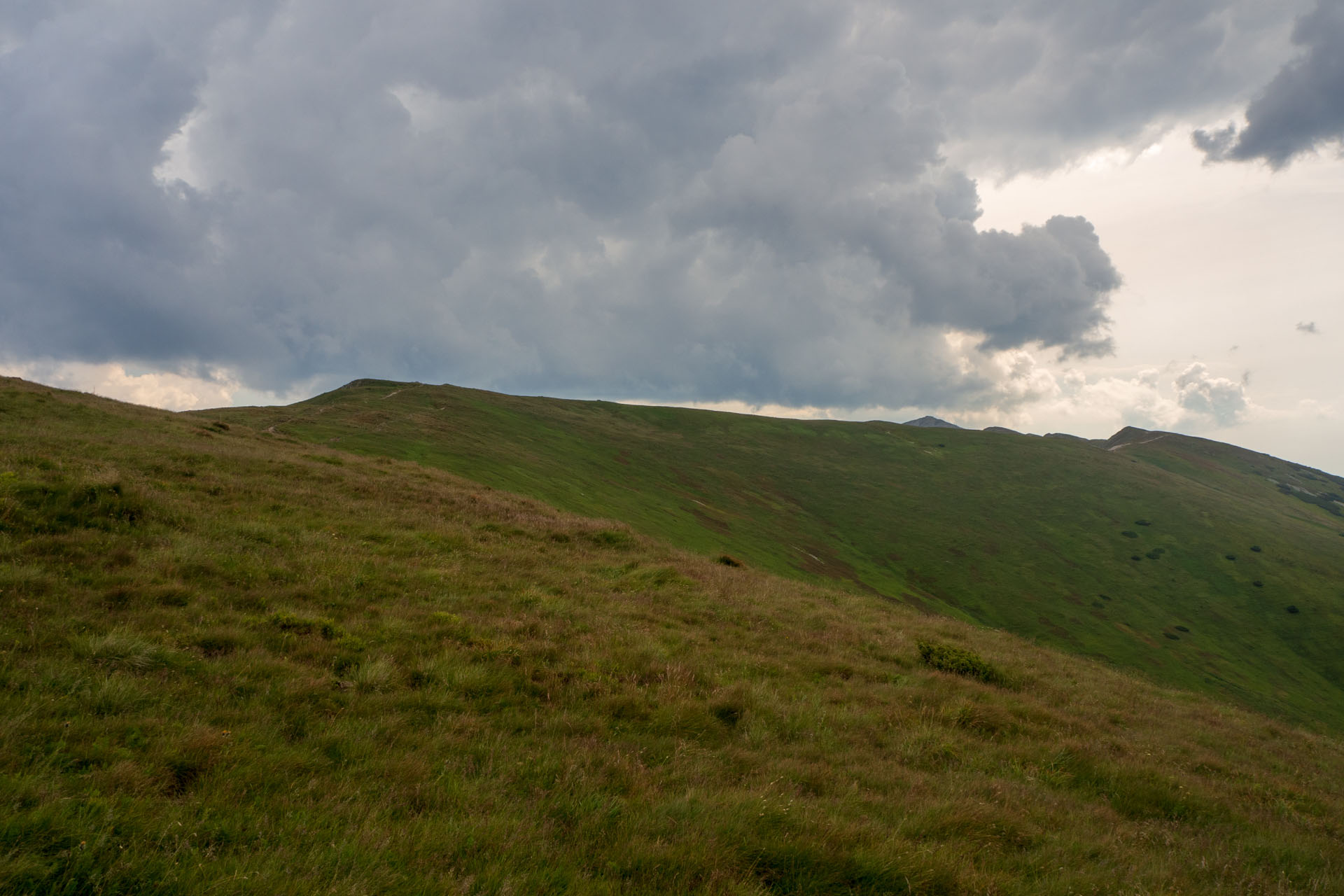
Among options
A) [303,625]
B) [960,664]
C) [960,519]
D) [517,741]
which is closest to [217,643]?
[303,625]

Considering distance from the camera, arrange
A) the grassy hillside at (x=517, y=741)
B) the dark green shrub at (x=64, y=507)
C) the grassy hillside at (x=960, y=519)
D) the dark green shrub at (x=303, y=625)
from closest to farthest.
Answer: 1. the grassy hillside at (x=517, y=741)
2. the dark green shrub at (x=303, y=625)
3. the dark green shrub at (x=64, y=507)
4. the grassy hillside at (x=960, y=519)

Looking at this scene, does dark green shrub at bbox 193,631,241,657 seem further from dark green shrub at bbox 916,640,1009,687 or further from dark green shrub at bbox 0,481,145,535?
dark green shrub at bbox 916,640,1009,687

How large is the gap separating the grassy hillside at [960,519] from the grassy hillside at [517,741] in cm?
2875

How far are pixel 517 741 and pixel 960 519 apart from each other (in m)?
113

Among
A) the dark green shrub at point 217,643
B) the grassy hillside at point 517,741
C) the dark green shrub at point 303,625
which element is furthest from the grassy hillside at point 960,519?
the dark green shrub at point 217,643

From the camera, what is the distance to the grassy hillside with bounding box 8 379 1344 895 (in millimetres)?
5211

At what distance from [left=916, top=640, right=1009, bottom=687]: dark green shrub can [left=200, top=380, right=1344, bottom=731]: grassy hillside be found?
29.0 metres

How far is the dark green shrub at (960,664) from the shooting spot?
1583 cm

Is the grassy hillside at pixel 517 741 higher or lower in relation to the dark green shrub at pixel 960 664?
higher

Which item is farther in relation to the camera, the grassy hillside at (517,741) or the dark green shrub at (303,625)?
the dark green shrub at (303,625)

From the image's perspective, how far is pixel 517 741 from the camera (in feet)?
25.8

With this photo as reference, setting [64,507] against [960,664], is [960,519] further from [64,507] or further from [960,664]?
[64,507]

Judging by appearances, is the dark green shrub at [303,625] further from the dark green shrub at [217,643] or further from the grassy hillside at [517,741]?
the dark green shrub at [217,643]

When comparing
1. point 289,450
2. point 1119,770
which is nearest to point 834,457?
point 289,450
